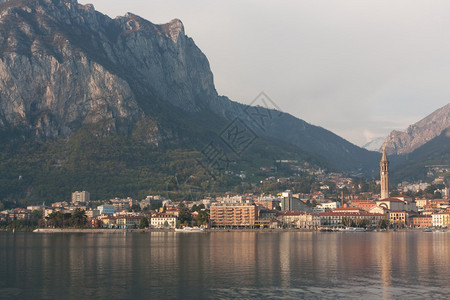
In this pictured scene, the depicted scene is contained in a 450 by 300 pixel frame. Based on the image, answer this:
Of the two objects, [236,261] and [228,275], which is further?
[236,261]

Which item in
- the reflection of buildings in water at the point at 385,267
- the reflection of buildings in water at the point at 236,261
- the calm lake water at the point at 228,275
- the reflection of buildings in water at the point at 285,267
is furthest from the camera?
the reflection of buildings in water at the point at 236,261

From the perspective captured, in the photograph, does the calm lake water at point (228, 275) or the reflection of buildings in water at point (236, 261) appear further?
the reflection of buildings in water at point (236, 261)

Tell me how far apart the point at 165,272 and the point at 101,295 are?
1440cm

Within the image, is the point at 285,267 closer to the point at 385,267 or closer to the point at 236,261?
the point at 236,261

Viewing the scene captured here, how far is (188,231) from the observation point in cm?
18175

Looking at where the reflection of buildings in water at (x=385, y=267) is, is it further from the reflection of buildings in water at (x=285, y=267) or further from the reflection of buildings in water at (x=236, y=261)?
the reflection of buildings in water at (x=236, y=261)

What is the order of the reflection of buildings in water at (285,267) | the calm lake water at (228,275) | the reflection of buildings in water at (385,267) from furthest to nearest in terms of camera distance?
the reflection of buildings in water at (285,267)
the reflection of buildings in water at (385,267)
the calm lake water at (228,275)

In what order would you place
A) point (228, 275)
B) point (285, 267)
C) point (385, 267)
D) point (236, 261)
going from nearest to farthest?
point (228, 275), point (385, 267), point (285, 267), point (236, 261)

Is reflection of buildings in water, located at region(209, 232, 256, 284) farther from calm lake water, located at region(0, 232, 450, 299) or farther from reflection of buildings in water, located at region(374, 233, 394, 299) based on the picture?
reflection of buildings in water, located at region(374, 233, 394, 299)

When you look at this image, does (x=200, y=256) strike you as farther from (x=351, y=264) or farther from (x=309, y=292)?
(x=309, y=292)

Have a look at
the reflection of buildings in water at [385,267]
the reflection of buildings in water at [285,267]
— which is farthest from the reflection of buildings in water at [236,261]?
the reflection of buildings in water at [385,267]

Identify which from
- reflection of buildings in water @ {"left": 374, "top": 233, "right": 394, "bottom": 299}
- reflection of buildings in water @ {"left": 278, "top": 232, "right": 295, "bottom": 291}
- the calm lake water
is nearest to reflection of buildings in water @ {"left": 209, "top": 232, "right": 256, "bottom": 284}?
the calm lake water

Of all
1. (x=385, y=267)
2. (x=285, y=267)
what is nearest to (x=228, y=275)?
(x=285, y=267)

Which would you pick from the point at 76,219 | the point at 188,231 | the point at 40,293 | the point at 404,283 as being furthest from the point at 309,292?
the point at 76,219
